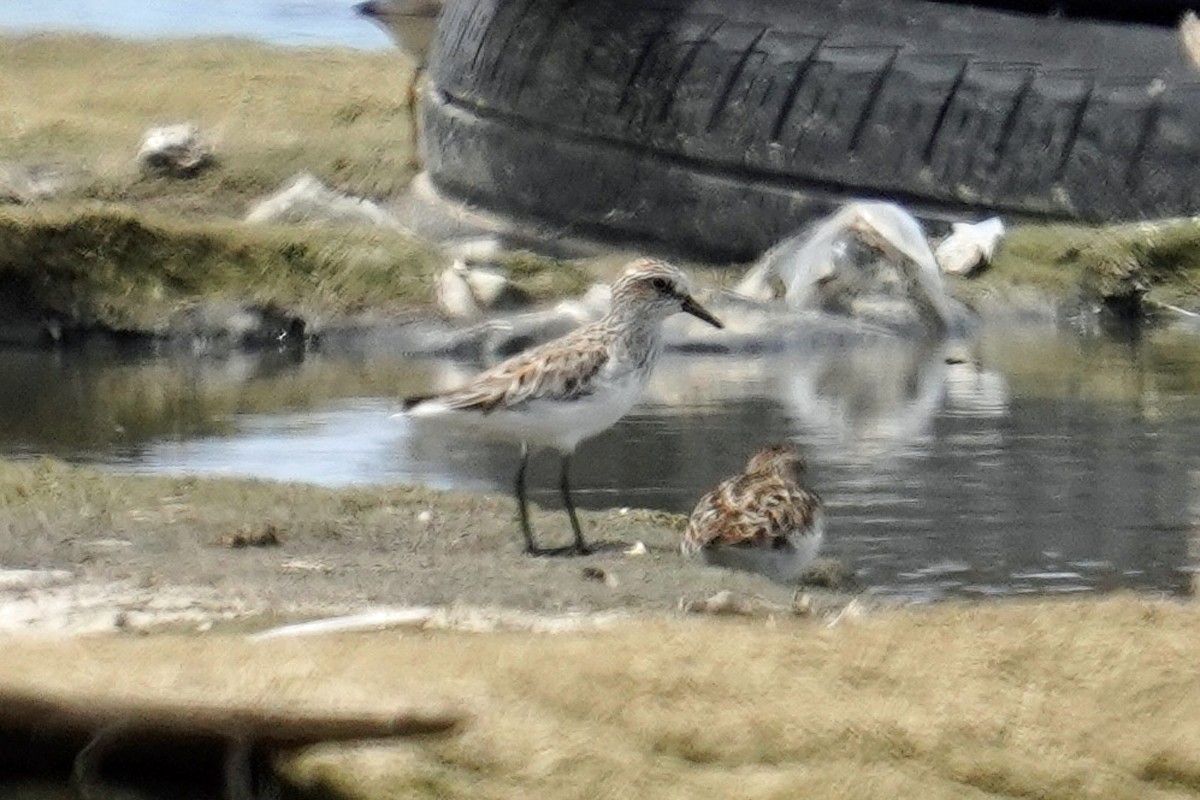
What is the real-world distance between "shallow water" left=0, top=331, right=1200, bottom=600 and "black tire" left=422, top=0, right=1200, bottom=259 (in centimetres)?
80

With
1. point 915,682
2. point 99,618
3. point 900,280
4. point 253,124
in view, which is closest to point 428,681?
point 915,682

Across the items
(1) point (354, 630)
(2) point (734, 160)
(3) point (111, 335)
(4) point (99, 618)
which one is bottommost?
(3) point (111, 335)

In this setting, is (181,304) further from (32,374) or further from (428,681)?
(428,681)

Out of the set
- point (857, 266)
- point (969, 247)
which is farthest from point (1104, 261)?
point (857, 266)

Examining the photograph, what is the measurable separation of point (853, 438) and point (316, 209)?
217 inches

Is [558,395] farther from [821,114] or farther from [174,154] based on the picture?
[174,154]

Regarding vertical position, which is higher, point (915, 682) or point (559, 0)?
point (915, 682)

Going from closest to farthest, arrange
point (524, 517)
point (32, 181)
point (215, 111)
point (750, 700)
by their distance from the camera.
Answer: point (750, 700)
point (524, 517)
point (32, 181)
point (215, 111)

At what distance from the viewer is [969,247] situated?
1170 cm

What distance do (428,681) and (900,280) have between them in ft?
26.1

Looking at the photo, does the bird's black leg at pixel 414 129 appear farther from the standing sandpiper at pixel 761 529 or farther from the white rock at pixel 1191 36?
the standing sandpiper at pixel 761 529

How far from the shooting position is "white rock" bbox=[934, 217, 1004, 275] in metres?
11.7

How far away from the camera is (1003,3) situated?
38.1 ft

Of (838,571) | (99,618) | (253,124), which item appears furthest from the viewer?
(253,124)
